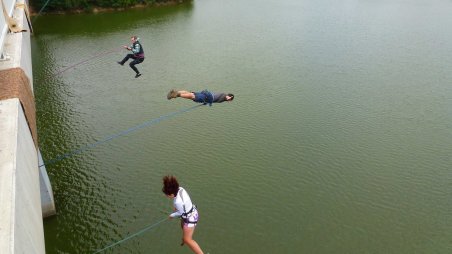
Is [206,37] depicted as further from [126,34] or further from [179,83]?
[179,83]

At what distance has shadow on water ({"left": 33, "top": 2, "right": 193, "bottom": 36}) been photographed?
2691cm

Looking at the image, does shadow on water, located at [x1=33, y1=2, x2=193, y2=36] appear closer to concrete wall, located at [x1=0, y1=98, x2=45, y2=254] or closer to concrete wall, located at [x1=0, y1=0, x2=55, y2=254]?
concrete wall, located at [x1=0, y1=0, x2=55, y2=254]

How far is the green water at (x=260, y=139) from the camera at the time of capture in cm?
1012

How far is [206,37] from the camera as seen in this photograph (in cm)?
2509

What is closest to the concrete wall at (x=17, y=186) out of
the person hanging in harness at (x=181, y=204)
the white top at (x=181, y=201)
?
the person hanging in harness at (x=181, y=204)

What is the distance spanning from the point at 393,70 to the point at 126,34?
55.0 feet

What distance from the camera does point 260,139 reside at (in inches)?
551

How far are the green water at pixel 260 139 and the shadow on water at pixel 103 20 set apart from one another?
94cm

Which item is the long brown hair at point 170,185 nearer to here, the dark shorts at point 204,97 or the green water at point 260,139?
the dark shorts at point 204,97

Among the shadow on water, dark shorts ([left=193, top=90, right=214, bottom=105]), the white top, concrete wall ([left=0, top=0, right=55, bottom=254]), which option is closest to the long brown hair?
the white top

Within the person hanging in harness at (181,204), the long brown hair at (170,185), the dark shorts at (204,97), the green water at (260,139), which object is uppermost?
the dark shorts at (204,97)

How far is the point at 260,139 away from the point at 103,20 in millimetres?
20812

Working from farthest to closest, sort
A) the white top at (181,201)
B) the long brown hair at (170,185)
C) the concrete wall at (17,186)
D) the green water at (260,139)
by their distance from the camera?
1. the green water at (260,139)
2. the white top at (181,201)
3. the long brown hair at (170,185)
4. the concrete wall at (17,186)

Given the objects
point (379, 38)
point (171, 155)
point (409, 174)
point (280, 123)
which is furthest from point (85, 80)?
point (379, 38)
